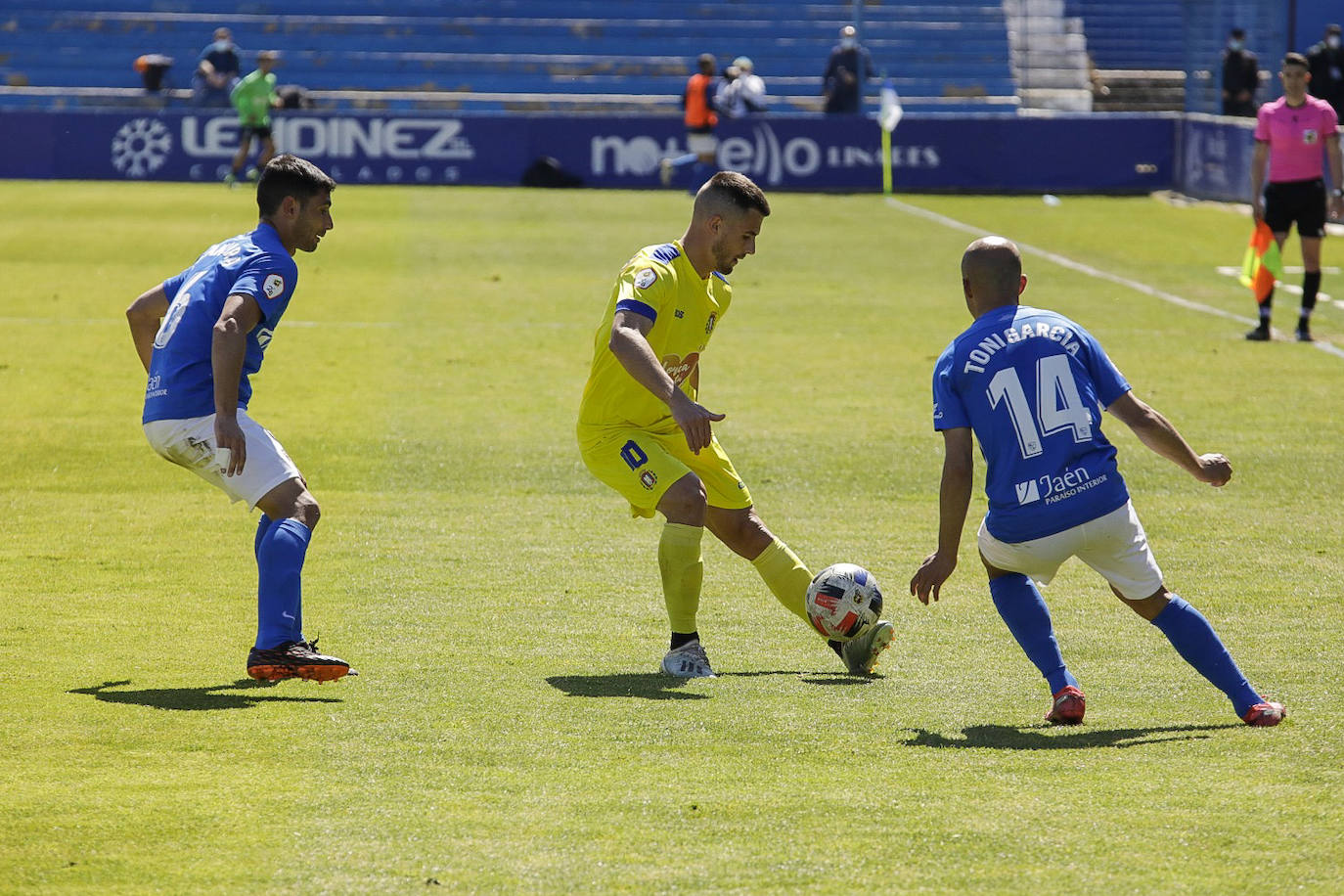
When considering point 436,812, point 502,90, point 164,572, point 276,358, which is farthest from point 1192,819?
point 502,90

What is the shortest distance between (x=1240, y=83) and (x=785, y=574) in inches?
1254

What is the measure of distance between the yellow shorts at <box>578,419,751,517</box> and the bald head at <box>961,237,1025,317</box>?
1286 millimetres

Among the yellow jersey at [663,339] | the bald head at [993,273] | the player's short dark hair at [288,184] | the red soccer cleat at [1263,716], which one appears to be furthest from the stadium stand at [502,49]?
the red soccer cleat at [1263,716]

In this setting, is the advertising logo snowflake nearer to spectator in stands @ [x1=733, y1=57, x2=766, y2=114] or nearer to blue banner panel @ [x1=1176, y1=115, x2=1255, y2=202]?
spectator in stands @ [x1=733, y1=57, x2=766, y2=114]

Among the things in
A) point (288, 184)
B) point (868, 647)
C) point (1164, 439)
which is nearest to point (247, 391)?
point (288, 184)

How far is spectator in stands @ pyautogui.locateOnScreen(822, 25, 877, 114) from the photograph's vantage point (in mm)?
36531

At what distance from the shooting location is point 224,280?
627 centimetres

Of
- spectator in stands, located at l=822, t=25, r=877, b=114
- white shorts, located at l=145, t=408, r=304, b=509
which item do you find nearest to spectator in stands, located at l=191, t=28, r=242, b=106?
spectator in stands, located at l=822, t=25, r=877, b=114

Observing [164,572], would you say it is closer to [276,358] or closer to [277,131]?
[276,358]

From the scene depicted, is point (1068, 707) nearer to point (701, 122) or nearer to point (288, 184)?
point (288, 184)

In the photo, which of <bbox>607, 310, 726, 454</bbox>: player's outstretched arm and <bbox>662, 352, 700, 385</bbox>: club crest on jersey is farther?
<bbox>662, 352, 700, 385</bbox>: club crest on jersey

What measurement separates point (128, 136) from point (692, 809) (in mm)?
32433

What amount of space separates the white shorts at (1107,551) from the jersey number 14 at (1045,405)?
27cm

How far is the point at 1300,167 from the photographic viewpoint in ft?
52.0
